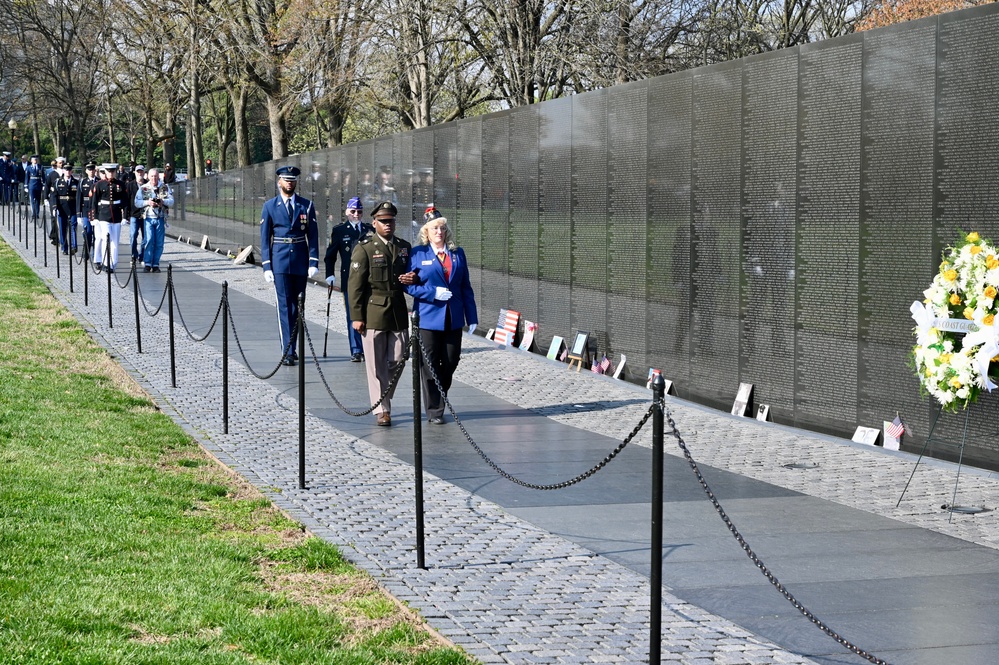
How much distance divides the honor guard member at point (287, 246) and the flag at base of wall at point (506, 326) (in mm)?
3044

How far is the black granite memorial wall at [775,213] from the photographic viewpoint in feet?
34.4

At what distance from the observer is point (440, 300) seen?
12.5 m

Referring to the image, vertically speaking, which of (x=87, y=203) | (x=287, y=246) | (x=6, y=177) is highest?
(x=6, y=177)

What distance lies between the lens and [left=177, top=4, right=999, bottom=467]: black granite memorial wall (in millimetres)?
10492

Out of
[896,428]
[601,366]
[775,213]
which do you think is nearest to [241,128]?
[601,366]

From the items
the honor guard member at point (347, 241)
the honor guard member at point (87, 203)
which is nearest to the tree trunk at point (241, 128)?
the honor guard member at point (87, 203)

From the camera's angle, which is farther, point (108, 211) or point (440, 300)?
point (108, 211)

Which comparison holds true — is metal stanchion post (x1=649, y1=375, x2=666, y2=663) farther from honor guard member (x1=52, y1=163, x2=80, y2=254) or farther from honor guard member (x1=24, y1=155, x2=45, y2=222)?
honor guard member (x1=24, y1=155, x2=45, y2=222)

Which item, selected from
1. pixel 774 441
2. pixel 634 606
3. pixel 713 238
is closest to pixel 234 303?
pixel 713 238

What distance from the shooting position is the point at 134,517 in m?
8.19

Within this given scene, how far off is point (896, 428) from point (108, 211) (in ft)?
66.0

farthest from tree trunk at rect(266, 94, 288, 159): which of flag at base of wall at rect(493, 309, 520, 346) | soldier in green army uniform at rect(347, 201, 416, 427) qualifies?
soldier in green army uniform at rect(347, 201, 416, 427)

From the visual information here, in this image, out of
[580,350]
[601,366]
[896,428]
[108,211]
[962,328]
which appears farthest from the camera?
[108,211]

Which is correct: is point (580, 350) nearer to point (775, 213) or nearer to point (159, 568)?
point (775, 213)
